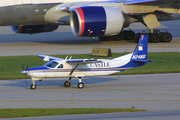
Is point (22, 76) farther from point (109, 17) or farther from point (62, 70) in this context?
point (109, 17)

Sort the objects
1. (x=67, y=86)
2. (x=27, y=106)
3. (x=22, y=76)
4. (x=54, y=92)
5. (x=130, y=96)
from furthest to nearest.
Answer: (x=22, y=76) → (x=67, y=86) → (x=54, y=92) → (x=130, y=96) → (x=27, y=106)

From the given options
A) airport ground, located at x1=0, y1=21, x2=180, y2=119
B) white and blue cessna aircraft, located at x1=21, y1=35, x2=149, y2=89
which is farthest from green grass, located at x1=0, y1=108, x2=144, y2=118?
white and blue cessna aircraft, located at x1=21, y1=35, x2=149, y2=89

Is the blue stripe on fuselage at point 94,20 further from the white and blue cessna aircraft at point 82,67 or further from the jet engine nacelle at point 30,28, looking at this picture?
the white and blue cessna aircraft at point 82,67

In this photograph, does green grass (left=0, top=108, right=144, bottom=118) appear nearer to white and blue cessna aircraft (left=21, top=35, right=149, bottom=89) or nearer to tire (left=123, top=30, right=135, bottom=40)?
white and blue cessna aircraft (left=21, top=35, right=149, bottom=89)

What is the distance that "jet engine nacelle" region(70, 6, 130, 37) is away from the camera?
30375 millimetres

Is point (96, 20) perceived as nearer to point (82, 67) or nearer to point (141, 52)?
point (141, 52)

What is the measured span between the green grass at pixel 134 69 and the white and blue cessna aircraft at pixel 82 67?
415cm

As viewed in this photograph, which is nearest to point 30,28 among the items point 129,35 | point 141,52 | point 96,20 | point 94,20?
point 94,20

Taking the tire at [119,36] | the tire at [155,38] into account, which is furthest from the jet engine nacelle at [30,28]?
the tire at [155,38]

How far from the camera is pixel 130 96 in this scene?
1566 centimetres

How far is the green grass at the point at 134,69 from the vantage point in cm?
2234

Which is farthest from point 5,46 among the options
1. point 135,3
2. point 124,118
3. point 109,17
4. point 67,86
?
point 124,118

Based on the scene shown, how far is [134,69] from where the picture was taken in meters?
23.4

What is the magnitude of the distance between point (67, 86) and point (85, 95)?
244 centimetres
